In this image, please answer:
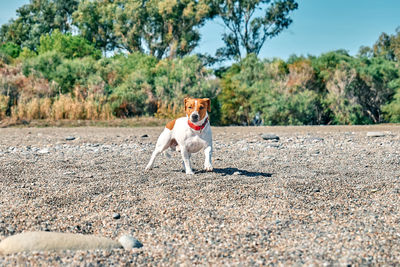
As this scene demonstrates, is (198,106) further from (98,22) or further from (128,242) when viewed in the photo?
(98,22)

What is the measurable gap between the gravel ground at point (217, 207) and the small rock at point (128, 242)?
0.20 ft

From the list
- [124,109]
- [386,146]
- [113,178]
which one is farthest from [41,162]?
[124,109]

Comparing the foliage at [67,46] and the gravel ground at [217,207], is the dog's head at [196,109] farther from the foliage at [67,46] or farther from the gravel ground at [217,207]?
the foliage at [67,46]

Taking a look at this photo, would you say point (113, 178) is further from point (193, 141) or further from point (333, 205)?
point (333, 205)

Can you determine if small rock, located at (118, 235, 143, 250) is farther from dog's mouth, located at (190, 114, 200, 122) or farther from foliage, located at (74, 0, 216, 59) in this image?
foliage, located at (74, 0, 216, 59)

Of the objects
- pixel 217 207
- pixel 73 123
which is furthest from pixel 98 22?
pixel 217 207

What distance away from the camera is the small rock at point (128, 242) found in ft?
8.93

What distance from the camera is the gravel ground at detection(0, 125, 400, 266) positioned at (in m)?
2.59

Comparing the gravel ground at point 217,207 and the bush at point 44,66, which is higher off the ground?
the bush at point 44,66

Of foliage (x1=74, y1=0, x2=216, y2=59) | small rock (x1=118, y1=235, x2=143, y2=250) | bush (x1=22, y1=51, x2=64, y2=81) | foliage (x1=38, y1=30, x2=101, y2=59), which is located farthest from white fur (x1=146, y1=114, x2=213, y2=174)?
foliage (x1=74, y1=0, x2=216, y2=59)

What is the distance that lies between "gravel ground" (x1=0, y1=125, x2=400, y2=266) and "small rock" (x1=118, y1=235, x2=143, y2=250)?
60 mm

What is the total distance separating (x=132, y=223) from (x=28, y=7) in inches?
1696

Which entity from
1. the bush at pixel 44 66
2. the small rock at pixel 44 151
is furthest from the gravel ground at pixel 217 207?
the bush at pixel 44 66

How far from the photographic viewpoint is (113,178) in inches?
193
